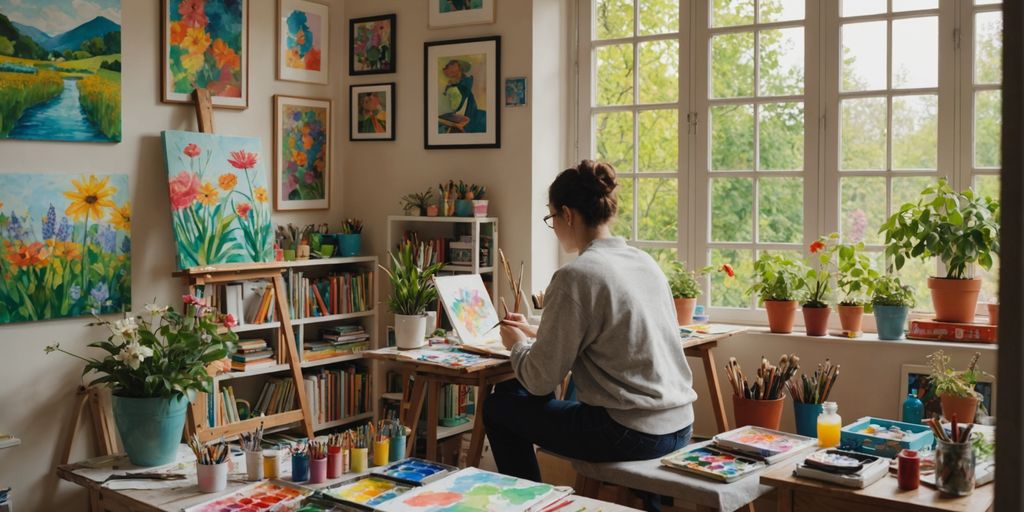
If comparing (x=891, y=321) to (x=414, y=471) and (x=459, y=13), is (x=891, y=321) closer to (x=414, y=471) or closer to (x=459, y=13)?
(x=414, y=471)

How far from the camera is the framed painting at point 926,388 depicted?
3.69 meters

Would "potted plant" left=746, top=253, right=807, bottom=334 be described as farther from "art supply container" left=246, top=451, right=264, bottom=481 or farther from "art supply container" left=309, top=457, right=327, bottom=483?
"art supply container" left=246, top=451, right=264, bottom=481

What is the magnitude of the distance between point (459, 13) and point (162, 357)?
2467mm

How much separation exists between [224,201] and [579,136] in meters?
1.89

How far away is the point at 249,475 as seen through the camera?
2828 mm

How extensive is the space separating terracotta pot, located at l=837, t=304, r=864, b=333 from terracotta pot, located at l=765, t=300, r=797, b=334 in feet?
0.69

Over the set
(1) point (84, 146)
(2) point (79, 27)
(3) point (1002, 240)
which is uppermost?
(2) point (79, 27)

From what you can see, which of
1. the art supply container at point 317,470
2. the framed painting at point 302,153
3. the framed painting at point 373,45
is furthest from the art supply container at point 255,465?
the framed painting at point 373,45

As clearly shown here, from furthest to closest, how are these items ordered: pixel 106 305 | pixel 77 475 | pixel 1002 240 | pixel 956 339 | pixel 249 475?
pixel 106 305 < pixel 956 339 < pixel 77 475 < pixel 249 475 < pixel 1002 240

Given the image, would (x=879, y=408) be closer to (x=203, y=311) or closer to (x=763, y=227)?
(x=763, y=227)

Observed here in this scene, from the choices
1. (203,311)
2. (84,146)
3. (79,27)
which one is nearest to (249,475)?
(203,311)

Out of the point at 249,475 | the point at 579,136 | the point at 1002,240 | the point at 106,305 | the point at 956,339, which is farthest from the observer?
the point at 579,136

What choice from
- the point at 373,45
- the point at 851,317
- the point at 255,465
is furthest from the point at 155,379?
the point at 851,317

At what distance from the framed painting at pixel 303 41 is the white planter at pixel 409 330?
5.96 ft
